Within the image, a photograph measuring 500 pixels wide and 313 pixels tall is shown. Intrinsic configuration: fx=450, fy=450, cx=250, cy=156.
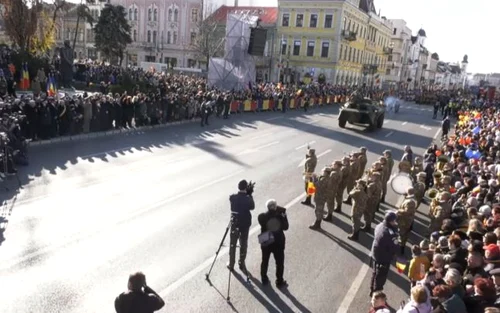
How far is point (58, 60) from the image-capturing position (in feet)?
107

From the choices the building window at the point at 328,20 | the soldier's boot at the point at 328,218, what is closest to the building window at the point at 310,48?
the building window at the point at 328,20

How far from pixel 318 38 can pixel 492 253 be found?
57766mm

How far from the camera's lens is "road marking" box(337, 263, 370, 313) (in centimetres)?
699

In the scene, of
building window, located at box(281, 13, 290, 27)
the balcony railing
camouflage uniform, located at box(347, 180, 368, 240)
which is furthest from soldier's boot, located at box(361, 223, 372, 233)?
building window, located at box(281, 13, 290, 27)

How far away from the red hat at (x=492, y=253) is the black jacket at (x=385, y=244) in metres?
1.30

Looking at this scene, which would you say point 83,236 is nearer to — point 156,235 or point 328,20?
point 156,235

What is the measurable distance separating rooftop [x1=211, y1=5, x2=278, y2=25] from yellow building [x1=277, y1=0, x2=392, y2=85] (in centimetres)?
380

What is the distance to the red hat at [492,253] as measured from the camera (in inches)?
242

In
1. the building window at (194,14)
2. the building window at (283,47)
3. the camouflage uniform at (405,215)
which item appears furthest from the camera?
the building window at (194,14)

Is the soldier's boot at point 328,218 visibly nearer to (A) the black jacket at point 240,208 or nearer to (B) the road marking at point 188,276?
(B) the road marking at point 188,276

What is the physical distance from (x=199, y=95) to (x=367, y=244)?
18.5m

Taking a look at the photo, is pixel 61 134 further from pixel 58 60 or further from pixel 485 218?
pixel 58 60

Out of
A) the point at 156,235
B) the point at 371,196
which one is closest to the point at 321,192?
the point at 371,196

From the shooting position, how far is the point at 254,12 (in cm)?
6838
